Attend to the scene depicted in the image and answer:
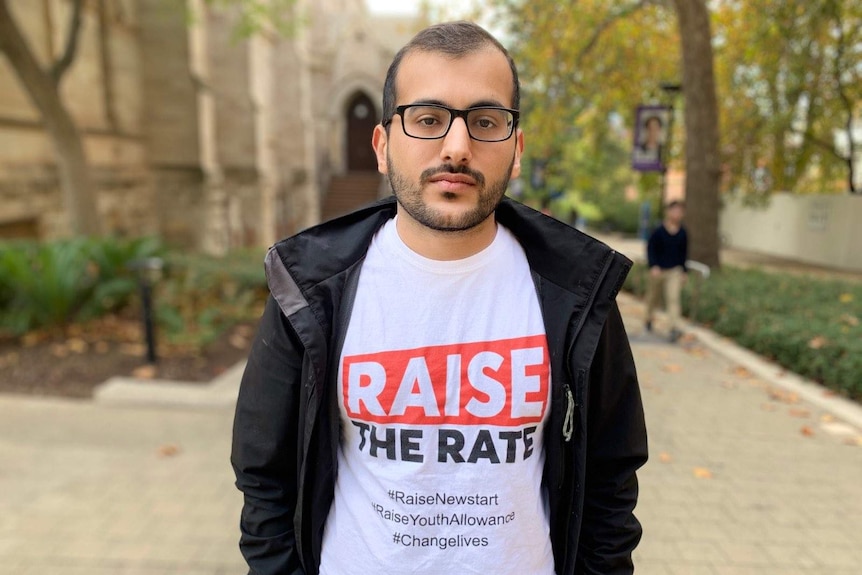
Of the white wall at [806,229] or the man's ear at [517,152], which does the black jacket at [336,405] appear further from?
the white wall at [806,229]

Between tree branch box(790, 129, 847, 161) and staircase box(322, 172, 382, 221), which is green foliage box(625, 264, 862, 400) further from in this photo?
staircase box(322, 172, 382, 221)

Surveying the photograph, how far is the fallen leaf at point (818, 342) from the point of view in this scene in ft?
23.0

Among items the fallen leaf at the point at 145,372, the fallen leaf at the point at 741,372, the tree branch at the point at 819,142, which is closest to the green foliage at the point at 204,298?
the fallen leaf at the point at 145,372

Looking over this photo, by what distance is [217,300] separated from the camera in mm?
9141

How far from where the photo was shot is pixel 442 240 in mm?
1569

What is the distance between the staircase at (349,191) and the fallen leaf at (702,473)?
2711 cm

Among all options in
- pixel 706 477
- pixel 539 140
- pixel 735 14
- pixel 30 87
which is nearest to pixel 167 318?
pixel 30 87

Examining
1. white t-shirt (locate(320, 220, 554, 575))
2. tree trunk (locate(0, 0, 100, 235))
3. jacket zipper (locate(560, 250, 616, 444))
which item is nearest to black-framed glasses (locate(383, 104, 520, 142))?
white t-shirt (locate(320, 220, 554, 575))

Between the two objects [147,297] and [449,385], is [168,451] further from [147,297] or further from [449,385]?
[449,385]

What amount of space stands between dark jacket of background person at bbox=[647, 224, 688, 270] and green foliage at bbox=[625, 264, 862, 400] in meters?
1.10

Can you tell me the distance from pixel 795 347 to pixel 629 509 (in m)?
6.60

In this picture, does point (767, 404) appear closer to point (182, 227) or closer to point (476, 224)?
point (476, 224)

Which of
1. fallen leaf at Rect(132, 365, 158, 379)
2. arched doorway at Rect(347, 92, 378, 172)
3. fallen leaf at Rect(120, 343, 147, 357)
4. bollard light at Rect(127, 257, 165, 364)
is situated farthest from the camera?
arched doorway at Rect(347, 92, 378, 172)

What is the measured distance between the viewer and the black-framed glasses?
1468 millimetres
